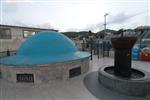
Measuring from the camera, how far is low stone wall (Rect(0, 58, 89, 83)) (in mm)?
6477

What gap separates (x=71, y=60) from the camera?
7.16m

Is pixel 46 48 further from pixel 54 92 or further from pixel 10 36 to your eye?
pixel 10 36

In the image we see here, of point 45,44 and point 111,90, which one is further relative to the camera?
point 45,44

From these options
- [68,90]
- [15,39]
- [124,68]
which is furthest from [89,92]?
[15,39]

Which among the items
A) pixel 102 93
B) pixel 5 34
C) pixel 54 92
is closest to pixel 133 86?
pixel 102 93

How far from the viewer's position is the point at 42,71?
6562 mm

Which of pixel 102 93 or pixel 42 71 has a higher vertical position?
pixel 42 71

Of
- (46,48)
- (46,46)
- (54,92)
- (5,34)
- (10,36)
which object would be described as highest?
(5,34)

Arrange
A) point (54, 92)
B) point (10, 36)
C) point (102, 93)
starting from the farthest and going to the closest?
point (10, 36), point (54, 92), point (102, 93)

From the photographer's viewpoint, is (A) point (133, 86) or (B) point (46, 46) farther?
(B) point (46, 46)

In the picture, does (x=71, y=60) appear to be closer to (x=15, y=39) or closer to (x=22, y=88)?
(x=22, y=88)

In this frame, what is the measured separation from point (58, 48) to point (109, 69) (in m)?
3.72

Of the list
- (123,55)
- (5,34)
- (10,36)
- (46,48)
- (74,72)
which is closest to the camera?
(123,55)

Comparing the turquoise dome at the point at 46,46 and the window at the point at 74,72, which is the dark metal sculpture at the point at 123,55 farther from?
the turquoise dome at the point at 46,46
